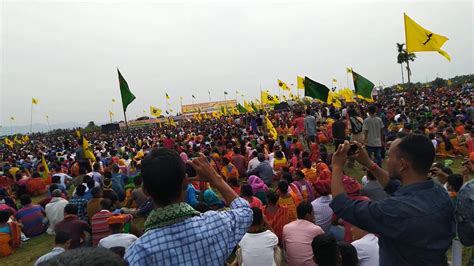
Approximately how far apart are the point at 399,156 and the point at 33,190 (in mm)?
11053

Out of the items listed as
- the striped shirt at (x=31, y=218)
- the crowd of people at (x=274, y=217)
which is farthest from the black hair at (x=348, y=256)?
the striped shirt at (x=31, y=218)

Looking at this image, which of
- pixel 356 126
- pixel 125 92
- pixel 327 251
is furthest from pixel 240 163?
pixel 327 251

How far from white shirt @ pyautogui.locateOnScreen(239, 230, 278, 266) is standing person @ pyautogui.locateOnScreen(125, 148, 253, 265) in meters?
2.06

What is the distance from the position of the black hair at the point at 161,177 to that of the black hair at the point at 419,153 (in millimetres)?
1240

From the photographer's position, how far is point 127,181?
26.8 feet

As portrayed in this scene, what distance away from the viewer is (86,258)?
92 centimetres

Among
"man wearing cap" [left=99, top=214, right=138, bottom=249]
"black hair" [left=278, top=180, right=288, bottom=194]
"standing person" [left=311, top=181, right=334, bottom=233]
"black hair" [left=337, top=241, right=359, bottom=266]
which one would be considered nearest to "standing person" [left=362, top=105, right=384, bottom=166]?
"standing person" [left=311, top=181, right=334, bottom=233]

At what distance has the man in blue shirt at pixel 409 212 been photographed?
161 centimetres

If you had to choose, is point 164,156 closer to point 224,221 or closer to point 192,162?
point 192,162

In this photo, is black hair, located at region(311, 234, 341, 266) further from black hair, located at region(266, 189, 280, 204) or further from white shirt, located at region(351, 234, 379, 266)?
black hair, located at region(266, 189, 280, 204)

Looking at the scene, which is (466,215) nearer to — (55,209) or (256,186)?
(256,186)

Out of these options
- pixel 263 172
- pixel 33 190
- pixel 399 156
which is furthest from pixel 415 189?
pixel 33 190

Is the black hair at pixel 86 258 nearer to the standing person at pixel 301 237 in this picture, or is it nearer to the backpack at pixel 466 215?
the backpack at pixel 466 215

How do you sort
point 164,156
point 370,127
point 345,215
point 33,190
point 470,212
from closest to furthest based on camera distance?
point 164,156 < point 470,212 < point 345,215 < point 370,127 < point 33,190
